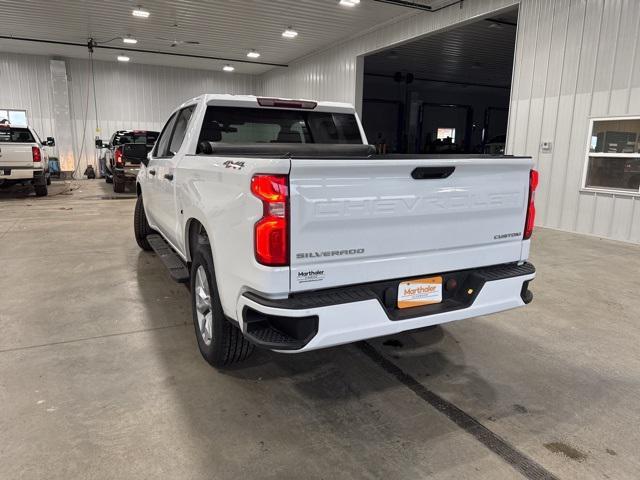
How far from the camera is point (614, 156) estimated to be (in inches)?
294

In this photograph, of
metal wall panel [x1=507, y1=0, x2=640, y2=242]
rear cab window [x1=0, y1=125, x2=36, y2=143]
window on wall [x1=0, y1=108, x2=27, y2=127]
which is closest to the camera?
metal wall panel [x1=507, y1=0, x2=640, y2=242]

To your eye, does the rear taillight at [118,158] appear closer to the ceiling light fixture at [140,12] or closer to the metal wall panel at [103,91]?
the ceiling light fixture at [140,12]

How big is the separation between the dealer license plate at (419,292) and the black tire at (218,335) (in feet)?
3.25

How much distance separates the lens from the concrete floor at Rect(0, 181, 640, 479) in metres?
2.12

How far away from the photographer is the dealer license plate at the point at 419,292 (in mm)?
2412

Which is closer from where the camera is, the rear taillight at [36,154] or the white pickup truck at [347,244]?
the white pickup truck at [347,244]

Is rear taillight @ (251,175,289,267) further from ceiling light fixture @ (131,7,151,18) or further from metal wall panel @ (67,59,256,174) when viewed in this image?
metal wall panel @ (67,59,256,174)

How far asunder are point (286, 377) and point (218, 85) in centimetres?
1972

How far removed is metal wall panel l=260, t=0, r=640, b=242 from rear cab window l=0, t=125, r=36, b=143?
36.0 ft

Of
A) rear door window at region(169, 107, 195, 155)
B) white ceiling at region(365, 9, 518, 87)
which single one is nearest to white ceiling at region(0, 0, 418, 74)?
white ceiling at region(365, 9, 518, 87)

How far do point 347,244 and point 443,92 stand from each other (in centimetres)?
2596

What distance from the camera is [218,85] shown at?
20.5 metres

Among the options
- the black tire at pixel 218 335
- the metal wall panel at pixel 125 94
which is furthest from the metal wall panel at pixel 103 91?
the black tire at pixel 218 335

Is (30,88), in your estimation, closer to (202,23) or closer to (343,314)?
(202,23)
